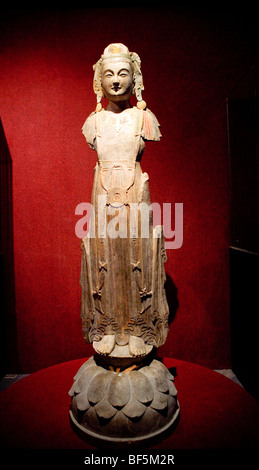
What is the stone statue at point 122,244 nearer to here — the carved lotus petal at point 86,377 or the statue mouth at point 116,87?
the statue mouth at point 116,87

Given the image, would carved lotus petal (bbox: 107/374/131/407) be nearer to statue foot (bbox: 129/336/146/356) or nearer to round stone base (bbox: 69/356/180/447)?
round stone base (bbox: 69/356/180/447)

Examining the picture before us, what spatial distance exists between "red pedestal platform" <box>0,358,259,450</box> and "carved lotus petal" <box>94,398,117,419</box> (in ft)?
0.66

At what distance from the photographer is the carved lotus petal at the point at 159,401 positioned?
90.5 inches

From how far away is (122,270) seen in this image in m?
2.41

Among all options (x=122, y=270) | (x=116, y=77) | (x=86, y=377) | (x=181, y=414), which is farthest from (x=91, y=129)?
(x=181, y=414)

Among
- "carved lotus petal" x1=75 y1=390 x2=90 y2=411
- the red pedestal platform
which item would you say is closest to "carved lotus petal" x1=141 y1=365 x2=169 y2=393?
the red pedestal platform

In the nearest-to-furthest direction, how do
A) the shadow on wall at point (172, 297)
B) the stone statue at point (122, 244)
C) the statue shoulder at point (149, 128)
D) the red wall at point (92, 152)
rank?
the stone statue at point (122, 244) < the statue shoulder at point (149, 128) < the red wall at point (92, 152) < the shadow on wall at point (172, 297)

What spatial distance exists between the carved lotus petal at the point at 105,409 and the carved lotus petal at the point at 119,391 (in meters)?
0.03

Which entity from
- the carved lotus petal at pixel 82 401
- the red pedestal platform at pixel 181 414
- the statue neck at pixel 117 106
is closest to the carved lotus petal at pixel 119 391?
the carved lotus petal at pixel 82 401

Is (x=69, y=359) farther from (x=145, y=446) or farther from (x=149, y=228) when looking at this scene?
(x=149, y=228)

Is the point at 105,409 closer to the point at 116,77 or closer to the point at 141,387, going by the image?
the point at 141,387

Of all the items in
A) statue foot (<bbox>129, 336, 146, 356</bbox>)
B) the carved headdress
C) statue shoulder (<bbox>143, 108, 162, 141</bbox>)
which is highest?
the carved headdress

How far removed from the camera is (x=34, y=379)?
116 inches

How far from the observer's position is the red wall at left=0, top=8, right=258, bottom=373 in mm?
3348
